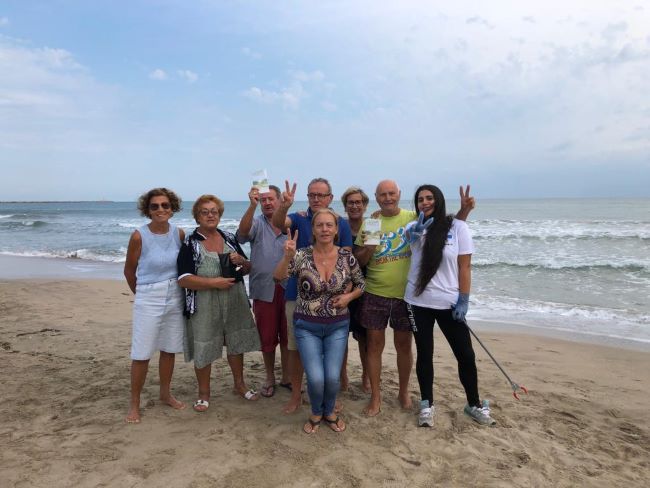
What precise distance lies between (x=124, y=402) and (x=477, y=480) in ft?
10.2

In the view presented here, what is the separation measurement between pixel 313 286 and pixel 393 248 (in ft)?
2.55

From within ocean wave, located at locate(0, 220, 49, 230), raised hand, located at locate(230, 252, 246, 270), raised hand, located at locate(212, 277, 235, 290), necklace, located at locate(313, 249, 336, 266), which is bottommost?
ocean wave, located at locate(0, 220, 49, 230)

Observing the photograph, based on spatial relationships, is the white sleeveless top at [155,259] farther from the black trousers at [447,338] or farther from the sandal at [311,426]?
the black trousers at [447,338]

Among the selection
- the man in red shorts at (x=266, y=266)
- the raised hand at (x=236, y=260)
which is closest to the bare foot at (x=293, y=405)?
the man in red shorts at (x=266, y=266)

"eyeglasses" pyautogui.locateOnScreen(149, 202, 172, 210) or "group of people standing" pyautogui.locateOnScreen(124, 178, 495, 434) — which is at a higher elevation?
"eyeglasses" pyautogui.locateOnScreen(149, 202, 172, 210)

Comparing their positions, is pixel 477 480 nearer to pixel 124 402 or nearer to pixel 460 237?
pixel 460 237

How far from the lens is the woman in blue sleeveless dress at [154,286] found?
3.51 m

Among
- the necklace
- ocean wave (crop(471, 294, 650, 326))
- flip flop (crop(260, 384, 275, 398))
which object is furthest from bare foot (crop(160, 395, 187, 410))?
ocean wave (crop(471, 294, 650, 326))

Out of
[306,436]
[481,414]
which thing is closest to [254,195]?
[306,436]

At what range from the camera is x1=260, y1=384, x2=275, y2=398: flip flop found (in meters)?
4.20

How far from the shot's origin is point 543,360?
5.73m

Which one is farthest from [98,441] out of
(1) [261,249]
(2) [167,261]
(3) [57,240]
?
(3) [57,240]

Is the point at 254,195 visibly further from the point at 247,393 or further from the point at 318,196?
the point at 247,393

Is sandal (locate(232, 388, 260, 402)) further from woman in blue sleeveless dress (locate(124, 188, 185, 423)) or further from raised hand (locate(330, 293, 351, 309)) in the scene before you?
raised hand (locate(330, 293, 351, 309))
